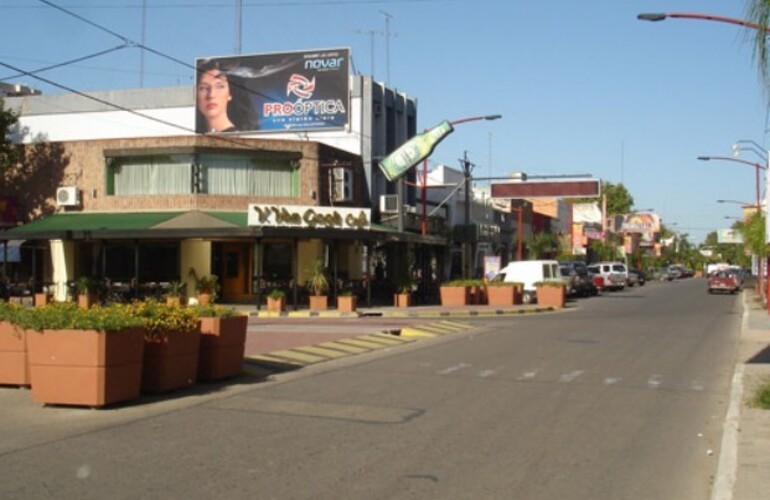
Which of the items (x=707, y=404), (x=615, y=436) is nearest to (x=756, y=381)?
(x=707, y=404)

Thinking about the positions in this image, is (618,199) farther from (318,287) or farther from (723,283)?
(318,287)

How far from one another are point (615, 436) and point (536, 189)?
2718 inches

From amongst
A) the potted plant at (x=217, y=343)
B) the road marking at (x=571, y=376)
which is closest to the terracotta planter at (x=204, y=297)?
the potted plant at (x=217, y=343)

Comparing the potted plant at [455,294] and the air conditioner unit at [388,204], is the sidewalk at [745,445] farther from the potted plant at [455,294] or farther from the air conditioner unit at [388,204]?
the air conditioner unit at [388,204]

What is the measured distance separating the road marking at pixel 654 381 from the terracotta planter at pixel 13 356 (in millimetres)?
9241

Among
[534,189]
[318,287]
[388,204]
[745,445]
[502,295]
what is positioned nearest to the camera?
[745,445]

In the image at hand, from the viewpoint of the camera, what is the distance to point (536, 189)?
7762 cm

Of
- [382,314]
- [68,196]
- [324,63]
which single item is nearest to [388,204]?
[324,63]

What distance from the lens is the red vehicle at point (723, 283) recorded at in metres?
57.8

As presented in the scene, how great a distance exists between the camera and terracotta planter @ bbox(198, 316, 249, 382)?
1345 centimetres

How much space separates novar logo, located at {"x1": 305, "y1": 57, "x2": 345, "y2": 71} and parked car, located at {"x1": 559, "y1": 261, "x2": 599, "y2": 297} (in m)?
15.7

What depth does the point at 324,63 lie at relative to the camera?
147 ft

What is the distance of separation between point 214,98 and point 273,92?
346 centimetres

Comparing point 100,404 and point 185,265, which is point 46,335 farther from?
point 185,265
